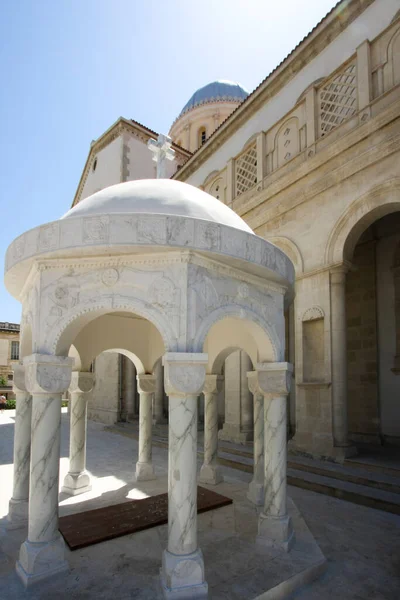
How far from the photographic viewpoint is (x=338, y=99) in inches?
361

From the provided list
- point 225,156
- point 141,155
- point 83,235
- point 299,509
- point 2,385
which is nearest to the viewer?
point 83,235

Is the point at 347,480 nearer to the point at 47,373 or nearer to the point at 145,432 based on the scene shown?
the point at 145,432

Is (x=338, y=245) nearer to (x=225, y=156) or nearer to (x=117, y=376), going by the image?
(x=225, y=156)

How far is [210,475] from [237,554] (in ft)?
9.30

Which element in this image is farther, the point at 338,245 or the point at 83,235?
the point at 338,245

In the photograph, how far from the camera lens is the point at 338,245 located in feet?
28.9

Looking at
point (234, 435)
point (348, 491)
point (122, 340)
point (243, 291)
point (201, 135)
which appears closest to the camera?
point (243, 291)

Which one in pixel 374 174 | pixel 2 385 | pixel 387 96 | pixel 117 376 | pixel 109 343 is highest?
pixel 387 96

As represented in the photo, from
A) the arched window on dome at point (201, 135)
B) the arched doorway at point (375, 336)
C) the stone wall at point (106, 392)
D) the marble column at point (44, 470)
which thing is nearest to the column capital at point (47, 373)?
the marble column at point (44, 470)

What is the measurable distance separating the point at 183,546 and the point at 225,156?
40.0ft

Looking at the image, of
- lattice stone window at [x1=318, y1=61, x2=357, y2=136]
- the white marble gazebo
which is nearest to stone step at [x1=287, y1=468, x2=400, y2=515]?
the white marble gazebo

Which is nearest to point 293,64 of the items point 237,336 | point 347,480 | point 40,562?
point 237,336

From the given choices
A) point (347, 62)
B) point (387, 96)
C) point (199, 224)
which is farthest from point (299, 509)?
point (347, 62)

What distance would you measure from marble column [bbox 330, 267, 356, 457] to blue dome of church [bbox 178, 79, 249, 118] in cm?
1941
